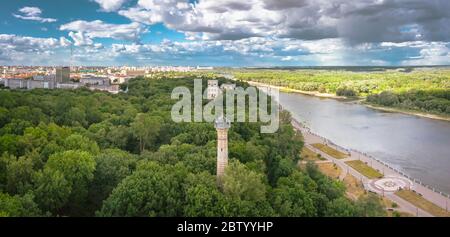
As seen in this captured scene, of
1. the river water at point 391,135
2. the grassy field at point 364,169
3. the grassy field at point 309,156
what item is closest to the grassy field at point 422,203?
the river water at point 391,135

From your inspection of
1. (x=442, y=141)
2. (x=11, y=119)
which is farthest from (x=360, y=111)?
(x=11, y=119)

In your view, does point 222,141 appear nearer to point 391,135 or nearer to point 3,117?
point 3,117

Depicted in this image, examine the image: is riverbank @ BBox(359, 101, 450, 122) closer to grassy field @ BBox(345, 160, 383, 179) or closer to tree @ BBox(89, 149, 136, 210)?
grassy field @ BBox(345, 160, 383, 179)

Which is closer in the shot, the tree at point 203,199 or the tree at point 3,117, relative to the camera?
the tree at point 203,199

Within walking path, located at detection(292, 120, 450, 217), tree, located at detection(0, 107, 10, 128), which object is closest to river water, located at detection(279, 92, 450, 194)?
walking path, located at detection(292, 120, 450, 217)

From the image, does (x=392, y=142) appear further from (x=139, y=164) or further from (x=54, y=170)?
(x=54, y=170)

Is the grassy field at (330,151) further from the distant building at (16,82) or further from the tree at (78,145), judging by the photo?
the distant building at (16,82)
